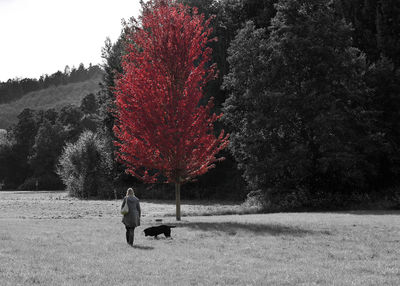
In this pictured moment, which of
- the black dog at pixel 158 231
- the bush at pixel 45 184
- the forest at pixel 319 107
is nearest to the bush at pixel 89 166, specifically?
the forest at pixel 319 107

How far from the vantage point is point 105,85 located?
193 ft

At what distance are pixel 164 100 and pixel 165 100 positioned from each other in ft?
0.19

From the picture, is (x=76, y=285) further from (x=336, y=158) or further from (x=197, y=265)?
(x=336, y=158)

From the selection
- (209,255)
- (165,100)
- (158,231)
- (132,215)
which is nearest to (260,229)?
(158,231)

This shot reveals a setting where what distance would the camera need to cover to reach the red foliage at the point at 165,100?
2305 centimetres

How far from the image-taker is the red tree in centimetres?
2305

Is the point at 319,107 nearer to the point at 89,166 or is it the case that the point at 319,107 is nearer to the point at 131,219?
the point at 131,219

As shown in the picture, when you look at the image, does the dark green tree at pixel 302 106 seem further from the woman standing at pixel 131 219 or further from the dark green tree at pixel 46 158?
the dark green tree at pixel 46 158

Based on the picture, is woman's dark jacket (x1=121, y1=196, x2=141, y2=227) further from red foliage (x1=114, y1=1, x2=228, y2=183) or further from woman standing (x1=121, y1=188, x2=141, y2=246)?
red foliage (x1=114, y1=1, x2=228, y2=183)

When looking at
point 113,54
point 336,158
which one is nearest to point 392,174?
point 336,158

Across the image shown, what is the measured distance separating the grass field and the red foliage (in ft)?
17.2

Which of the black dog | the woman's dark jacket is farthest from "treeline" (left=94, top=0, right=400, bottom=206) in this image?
the woman's dark jacket

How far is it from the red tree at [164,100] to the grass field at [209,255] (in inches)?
207

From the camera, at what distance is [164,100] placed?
2353 centimetres
